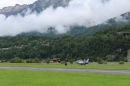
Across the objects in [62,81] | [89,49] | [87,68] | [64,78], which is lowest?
[62,81]

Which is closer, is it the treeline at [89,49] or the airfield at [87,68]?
the airfield at [87,68]

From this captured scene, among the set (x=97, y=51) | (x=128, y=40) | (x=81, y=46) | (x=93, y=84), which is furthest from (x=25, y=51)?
(x=93, y=84)

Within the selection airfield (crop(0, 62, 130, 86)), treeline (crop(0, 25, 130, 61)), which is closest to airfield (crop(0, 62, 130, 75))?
airfield (crop(0, 62, 130, 86))

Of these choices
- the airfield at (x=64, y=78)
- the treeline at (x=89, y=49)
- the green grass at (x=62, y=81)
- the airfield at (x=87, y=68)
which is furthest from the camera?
the treeline at (x=89, y=49)

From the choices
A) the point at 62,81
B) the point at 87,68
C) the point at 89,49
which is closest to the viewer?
the point at 62,81

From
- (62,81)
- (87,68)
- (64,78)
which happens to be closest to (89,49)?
(87,68)

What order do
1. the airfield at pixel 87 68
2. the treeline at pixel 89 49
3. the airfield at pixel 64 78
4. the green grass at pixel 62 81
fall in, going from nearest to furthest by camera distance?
the green grass at pixel 62 81, the airfield at pixel 64 78, the airfield at pixel 87 68, the treeline at pixel 89 49

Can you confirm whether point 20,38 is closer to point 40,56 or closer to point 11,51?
point 11,51

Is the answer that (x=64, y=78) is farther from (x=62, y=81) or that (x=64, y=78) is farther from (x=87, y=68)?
(x=87, y=68)

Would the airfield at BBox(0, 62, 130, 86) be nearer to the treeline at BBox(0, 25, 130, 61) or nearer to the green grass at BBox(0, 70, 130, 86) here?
the green grass at BBox(0, 70, 130, 86)

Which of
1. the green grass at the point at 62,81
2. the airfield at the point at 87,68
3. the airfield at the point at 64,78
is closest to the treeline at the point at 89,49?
the airfield at the point at 87,68

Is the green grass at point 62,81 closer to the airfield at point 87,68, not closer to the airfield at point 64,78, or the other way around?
the airfield at point 64,78

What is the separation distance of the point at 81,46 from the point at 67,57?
7.35 meters

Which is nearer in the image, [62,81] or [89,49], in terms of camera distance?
[62,81]
